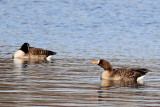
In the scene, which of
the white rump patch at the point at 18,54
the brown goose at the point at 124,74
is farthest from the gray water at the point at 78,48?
the white rump patch at the point at 18,54

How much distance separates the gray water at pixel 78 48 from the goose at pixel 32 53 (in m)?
0.39

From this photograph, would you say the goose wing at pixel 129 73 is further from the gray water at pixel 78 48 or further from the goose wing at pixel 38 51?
the goose wing at pixel 38 51

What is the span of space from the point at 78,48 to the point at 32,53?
7.48 feet

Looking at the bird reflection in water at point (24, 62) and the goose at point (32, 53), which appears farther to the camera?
the goose at point (32, 53)

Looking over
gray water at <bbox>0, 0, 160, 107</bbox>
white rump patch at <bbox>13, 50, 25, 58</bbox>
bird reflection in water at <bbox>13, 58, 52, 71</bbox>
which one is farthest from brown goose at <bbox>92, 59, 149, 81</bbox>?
white rump patch at <bbox>13, 50, 25, 58</bbox>

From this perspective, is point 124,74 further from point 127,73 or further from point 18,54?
point 18,54

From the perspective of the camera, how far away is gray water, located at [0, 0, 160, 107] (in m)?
15.8

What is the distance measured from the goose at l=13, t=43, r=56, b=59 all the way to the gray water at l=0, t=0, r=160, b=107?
0.39 m

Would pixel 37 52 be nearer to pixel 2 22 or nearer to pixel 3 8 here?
pixel 2 22

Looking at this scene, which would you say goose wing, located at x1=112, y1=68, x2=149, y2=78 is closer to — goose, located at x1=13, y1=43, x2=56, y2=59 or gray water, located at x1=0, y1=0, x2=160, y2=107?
gray water, located at x1=0, y1=0, x2=160, y2=107

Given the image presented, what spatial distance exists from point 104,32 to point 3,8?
589 inches

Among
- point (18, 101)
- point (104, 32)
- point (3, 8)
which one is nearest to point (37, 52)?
point (104, 32)

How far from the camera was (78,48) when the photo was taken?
2745 centimetres

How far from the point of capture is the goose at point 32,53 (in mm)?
25359
